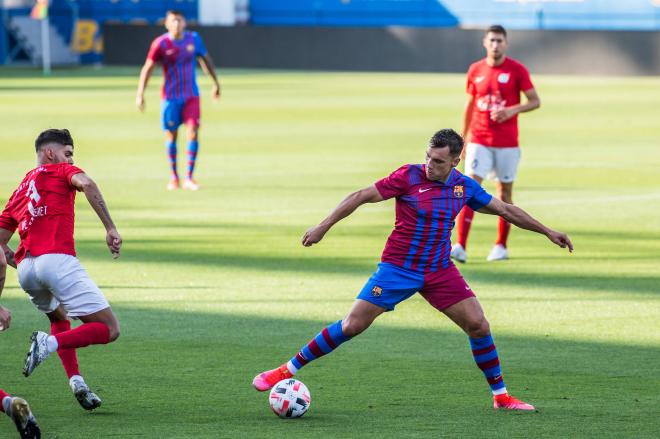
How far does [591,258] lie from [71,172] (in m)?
7.31

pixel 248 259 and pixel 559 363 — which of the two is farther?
pixel 248 259

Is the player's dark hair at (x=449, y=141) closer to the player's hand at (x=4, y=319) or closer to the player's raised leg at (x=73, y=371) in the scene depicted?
the player's raised leg at (x=73, y=371)

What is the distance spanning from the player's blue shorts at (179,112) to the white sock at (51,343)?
38.9 ft

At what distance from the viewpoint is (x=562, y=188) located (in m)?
19.2

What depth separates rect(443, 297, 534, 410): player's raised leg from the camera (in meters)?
7.68

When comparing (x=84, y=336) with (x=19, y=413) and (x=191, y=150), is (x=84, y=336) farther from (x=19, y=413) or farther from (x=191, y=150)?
(x=191, y=150)

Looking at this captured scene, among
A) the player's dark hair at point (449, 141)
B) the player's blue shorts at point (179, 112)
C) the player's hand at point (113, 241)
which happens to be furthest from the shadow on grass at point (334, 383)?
the player's blue shorts at point (179, 112)

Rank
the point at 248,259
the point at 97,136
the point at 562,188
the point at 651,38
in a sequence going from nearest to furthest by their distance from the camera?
the point at 248,259 < the point at 562,188 < the point at 97,136 < the point at 651,38

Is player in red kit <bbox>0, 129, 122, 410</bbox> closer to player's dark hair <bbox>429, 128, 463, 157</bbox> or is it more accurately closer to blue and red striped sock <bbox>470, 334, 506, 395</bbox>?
player's dark hair <bbox>429, 128, 463, 157</bbox>

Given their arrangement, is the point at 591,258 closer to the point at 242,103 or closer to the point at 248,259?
the point at 248,259

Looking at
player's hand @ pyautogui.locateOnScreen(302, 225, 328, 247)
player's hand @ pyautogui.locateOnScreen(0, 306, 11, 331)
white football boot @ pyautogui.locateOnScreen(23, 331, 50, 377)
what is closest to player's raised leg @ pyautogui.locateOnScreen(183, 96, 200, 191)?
player's hand @ pyautogui.locateOnScreen(302, 225, 328, 247)

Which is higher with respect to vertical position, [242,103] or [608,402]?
[608,402]

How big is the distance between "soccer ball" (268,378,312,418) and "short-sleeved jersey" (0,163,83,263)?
1434 millimetres

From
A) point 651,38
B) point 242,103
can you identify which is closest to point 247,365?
point 242,103
